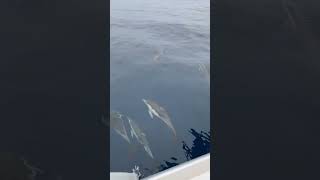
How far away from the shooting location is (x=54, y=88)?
74 cm

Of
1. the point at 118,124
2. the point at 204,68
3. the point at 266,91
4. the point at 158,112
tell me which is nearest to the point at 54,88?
the point at 266,91

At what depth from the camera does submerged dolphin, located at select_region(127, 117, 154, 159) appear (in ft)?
9.70

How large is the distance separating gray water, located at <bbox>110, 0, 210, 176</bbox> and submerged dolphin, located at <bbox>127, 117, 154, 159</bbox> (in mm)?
30

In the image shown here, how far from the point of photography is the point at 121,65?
3.09m

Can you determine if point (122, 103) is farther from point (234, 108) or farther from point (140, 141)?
point (234, 108)

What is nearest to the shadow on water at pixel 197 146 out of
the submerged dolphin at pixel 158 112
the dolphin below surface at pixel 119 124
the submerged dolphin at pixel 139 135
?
the submerged dolphin at pixel 158 112

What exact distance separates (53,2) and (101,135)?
267mm

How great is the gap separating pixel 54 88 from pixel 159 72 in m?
2.46

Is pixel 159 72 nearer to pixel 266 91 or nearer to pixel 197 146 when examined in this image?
pixel 197 146

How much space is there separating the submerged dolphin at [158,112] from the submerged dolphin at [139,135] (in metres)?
0.16

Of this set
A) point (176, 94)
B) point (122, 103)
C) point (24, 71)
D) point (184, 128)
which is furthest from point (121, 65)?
point (24, 71)

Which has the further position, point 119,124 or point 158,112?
point 158,112

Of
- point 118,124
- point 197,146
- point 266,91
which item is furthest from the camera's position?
point 197,146

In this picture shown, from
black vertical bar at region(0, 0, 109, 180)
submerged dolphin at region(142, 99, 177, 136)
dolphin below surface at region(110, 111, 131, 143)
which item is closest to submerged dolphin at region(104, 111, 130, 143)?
dolphin below surface at region(110, 111, 131, 143)
